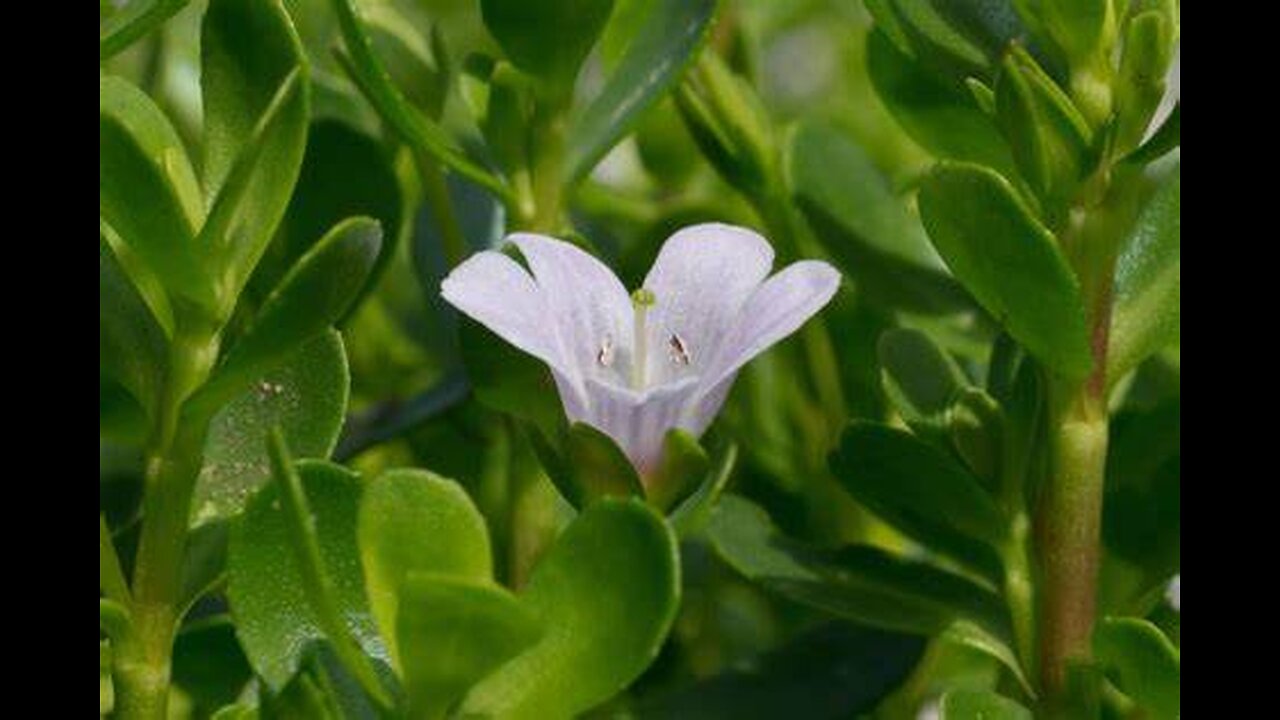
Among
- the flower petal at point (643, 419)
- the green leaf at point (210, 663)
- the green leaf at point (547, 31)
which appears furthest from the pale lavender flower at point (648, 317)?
the green leaf at point (210, 663)

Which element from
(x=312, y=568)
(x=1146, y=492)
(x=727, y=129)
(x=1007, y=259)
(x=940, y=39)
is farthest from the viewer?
(x=727, y=129)

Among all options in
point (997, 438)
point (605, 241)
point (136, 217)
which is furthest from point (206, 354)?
point (605, 241)

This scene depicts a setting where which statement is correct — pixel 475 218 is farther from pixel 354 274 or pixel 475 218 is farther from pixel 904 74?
pixel 354 274

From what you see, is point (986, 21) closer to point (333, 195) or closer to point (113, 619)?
point (333, 195)

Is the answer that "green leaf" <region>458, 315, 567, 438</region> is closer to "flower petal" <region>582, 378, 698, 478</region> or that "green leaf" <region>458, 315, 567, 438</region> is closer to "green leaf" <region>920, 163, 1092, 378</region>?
"flower petal" <region>582, 378, 698, 478</region>

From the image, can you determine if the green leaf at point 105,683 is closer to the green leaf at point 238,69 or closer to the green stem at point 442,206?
the green leaf at point 238,69

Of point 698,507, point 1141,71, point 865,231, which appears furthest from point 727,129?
point 698,507
